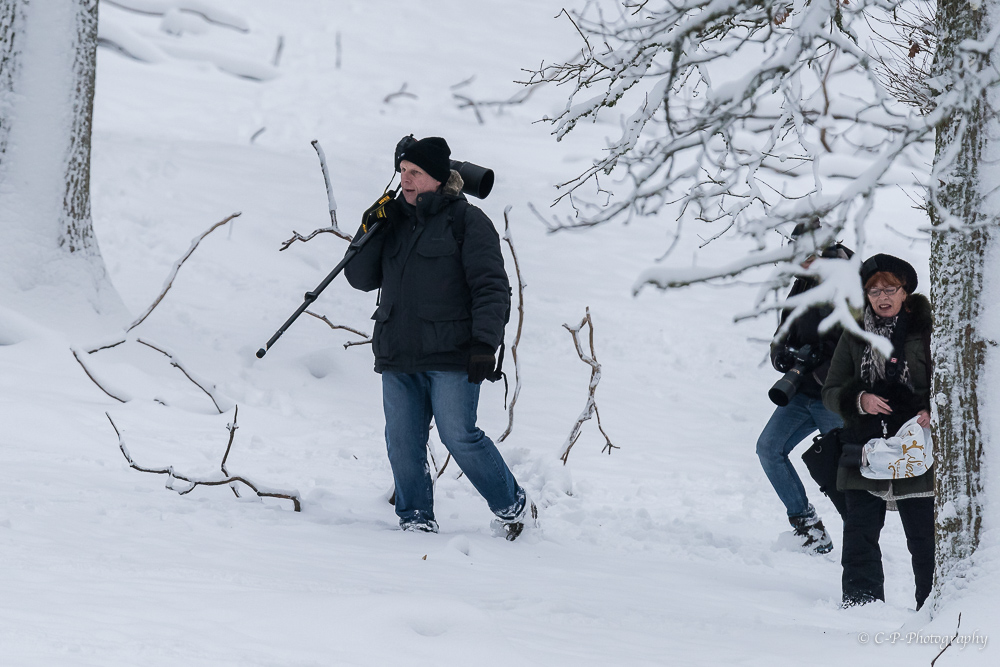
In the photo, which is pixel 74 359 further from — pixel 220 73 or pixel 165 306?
pixel 220 73

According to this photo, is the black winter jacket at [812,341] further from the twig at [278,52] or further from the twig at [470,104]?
the twig at [278,52]

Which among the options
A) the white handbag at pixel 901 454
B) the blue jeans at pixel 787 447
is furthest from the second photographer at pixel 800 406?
the white handbag at pixel 901 454

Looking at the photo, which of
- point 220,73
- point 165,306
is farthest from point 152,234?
point 220,73

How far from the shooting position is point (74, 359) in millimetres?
6191

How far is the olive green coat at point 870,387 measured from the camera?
372 centimetres

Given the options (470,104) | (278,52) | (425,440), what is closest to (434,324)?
(425,440)

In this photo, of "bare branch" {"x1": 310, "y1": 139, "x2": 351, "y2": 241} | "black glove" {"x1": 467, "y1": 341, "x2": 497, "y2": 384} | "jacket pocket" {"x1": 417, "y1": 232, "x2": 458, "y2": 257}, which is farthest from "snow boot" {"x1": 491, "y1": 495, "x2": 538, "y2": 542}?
"bare branch" {"x1": 310, "y1": 139, "x2": 351, "y2": 241}

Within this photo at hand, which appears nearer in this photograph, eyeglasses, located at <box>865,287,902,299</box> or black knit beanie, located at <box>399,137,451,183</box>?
eyeglasses, located at <box>865,287,902,299</box>

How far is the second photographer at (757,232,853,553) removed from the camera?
481 cm

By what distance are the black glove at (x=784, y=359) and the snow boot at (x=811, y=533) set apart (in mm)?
804

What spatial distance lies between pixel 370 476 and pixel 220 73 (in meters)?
13.5

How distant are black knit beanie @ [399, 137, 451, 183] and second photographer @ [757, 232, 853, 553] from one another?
1848 millimetres

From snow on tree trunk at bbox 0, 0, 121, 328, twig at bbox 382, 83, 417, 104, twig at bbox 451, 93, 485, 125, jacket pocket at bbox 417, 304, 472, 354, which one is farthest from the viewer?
twig at bbox 382, 83, 417, 104

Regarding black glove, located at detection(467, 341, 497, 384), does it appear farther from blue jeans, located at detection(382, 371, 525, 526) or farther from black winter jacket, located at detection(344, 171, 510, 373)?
blue jeans, located at detection(382, 371, 525, 526)
